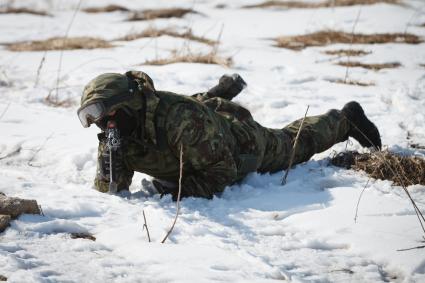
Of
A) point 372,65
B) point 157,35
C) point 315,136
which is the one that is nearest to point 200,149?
point 315,136

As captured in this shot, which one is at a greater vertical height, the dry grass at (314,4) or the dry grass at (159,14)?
the dry grass at (314,4)

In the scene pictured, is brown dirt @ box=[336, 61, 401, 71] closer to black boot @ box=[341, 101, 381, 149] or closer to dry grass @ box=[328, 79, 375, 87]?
dry grass @ box=[328, 79, 375, 87]

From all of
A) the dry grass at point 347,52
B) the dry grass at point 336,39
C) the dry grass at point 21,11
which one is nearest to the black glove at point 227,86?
the dry grass at point 347,52

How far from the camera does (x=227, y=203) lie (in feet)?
10.3

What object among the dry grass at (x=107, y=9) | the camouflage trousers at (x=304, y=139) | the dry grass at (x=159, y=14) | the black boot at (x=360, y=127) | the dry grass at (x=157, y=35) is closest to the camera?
the camouflage trousers at (x=304, y=139)

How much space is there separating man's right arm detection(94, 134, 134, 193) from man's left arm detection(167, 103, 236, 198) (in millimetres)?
349

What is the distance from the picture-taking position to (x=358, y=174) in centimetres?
368

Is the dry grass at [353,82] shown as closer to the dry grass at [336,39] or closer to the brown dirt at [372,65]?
the brown dirt at [372,65]

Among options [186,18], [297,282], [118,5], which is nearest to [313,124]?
[297,282]

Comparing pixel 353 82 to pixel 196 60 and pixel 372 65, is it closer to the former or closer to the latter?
pixel 372 65

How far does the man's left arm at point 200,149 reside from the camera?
125 inches

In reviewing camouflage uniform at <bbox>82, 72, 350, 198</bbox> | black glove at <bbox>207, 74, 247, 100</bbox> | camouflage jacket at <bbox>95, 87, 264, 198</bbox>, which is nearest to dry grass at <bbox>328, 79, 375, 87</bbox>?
black glove at <bbox>207, 74, 247, 100</bbox>

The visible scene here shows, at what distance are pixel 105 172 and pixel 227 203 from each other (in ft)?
2.42

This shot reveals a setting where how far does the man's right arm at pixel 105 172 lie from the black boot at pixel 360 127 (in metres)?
1.88
